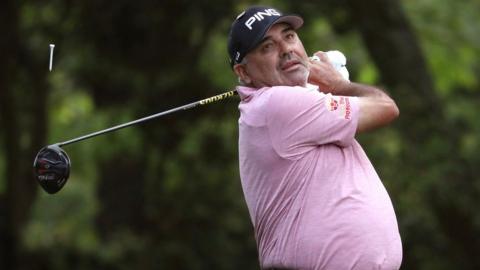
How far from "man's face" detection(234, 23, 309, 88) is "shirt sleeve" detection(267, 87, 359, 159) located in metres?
0.16

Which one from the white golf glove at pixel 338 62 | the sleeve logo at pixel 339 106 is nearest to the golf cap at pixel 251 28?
the white golf glove at pixel 338 62

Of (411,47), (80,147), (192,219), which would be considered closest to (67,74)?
(80,147)

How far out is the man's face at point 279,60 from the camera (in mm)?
4855

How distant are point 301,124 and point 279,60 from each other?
0.33 meters

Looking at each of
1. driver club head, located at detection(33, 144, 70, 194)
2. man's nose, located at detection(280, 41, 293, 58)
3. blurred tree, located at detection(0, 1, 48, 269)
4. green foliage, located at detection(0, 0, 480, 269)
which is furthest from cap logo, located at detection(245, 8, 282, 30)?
blurred tree, located at detection(0, 1, 48, 269)

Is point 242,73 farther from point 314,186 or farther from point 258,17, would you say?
point 314,186

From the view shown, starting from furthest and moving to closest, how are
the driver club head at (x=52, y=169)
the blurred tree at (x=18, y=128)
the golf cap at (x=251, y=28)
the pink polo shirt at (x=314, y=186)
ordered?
the blurred tree at (x=18, y=128) < the driver club head at (x=52, y=169) < the golf cap at (x=251, y=28) < the pink polo shirt at (x=314, y=186)

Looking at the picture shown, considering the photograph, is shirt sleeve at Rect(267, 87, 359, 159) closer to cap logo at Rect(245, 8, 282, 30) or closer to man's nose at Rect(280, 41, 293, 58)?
man's nose at Rect(280, 41, 293, 58)

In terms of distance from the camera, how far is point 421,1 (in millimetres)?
13781

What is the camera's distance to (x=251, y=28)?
483cm

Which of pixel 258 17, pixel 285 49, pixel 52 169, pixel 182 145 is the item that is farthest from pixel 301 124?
pixel 182 145

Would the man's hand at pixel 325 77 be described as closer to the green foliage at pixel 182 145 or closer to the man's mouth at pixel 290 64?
the man's mouth at pixel 290 64

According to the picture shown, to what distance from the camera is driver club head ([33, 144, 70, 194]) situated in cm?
494

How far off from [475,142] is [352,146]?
7.00 m
